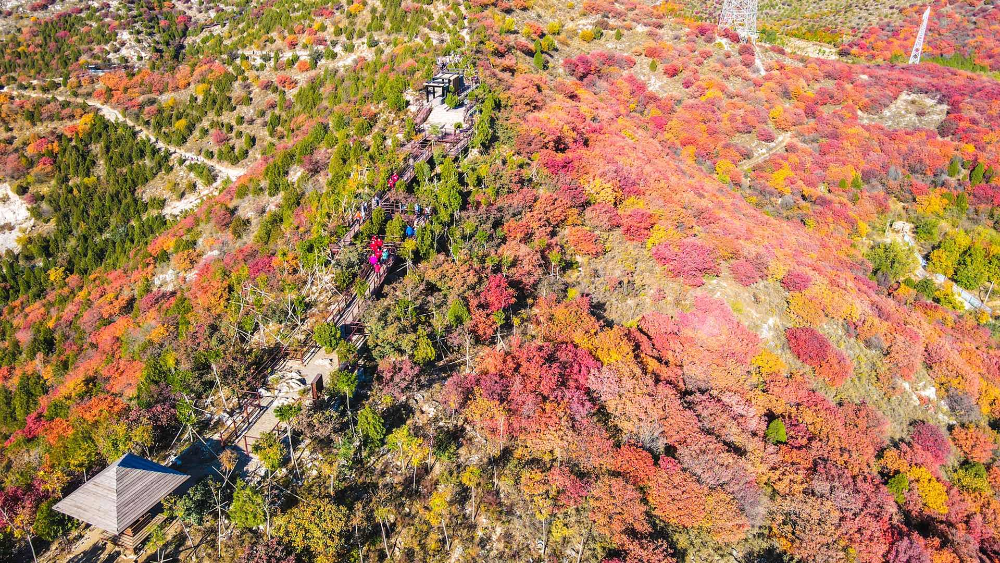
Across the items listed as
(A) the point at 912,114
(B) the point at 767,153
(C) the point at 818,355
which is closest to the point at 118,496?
(C) the point at 818,355

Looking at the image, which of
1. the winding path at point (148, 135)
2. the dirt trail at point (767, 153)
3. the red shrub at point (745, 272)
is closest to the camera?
the red shrub at point (745, 272)

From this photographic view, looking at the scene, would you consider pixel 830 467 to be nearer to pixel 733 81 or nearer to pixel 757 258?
pixel 757 258

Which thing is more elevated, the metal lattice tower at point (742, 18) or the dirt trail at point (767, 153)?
the metal lattice tower at point (742, 18)

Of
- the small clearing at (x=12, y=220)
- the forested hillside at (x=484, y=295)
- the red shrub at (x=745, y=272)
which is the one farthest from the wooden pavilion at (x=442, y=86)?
the small clearing at (x=12, y=220)

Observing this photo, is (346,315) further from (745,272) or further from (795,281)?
(795,281)

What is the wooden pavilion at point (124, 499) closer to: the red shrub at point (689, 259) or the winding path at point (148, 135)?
the red shrub at point (689, 259)

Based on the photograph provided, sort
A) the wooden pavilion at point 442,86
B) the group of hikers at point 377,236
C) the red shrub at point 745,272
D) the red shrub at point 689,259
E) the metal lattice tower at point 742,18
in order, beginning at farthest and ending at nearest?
the metal lattice tower at point 742,18 < the wooden pavilion at point 442,86 < the red shrub at point 745,272 < the red shrub at point 689,259 < the group of hikers at point 377,236

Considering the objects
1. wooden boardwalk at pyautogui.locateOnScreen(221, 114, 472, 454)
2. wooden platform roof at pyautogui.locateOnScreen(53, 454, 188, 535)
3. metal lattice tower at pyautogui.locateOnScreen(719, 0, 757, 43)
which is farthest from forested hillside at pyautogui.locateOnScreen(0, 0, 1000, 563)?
metal lattice tower at pyautogui.locateOnScreen(719, 0, 757, 43)
